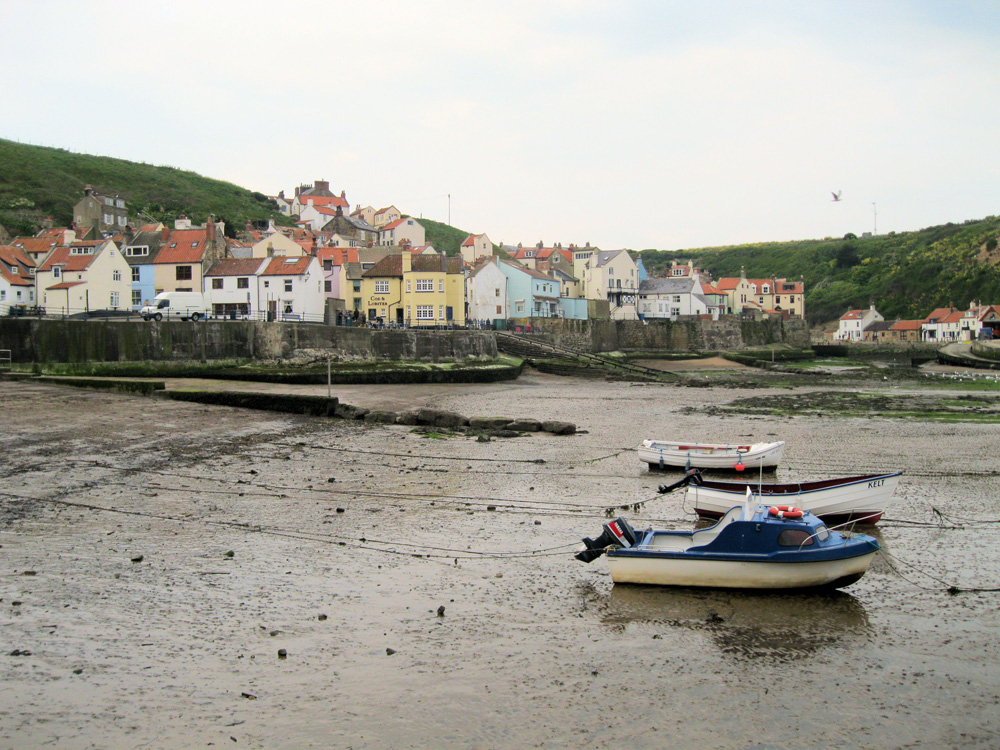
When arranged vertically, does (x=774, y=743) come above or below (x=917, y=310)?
below

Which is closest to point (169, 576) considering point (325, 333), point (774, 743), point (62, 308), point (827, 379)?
point (774, 743)

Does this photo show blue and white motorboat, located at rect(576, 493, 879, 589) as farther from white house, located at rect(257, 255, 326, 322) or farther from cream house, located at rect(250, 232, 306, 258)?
cream house, located at rect(250, 232, 306, 258)

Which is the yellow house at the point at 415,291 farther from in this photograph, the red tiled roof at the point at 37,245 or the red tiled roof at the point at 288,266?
the red tiled roof at the point at 37,245

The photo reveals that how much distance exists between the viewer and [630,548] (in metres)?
11.9

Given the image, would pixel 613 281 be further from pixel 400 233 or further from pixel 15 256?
pixel 15 256

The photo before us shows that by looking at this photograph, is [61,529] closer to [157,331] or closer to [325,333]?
[157,331]

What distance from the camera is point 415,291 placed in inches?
2486

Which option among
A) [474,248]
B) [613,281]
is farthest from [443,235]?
[613,281]

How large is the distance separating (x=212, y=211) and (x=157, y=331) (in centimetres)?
7739

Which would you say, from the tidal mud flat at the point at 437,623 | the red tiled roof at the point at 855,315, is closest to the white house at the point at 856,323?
the red tiled roof at the point at 855,315

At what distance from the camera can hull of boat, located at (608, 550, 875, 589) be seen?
37.9 ft

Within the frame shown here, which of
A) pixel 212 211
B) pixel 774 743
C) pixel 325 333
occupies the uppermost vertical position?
pixel 212 211

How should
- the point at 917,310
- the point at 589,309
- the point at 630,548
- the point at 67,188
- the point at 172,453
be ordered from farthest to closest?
1. the point at 917,310
2. the point at 67,188
3. the point at 589,309
4. the point at 172,453
5. the point at 630,548

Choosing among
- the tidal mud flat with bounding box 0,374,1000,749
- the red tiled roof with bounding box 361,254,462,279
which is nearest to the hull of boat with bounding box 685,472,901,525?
the tidal mud flat with bounding box 0,374,1000,749
